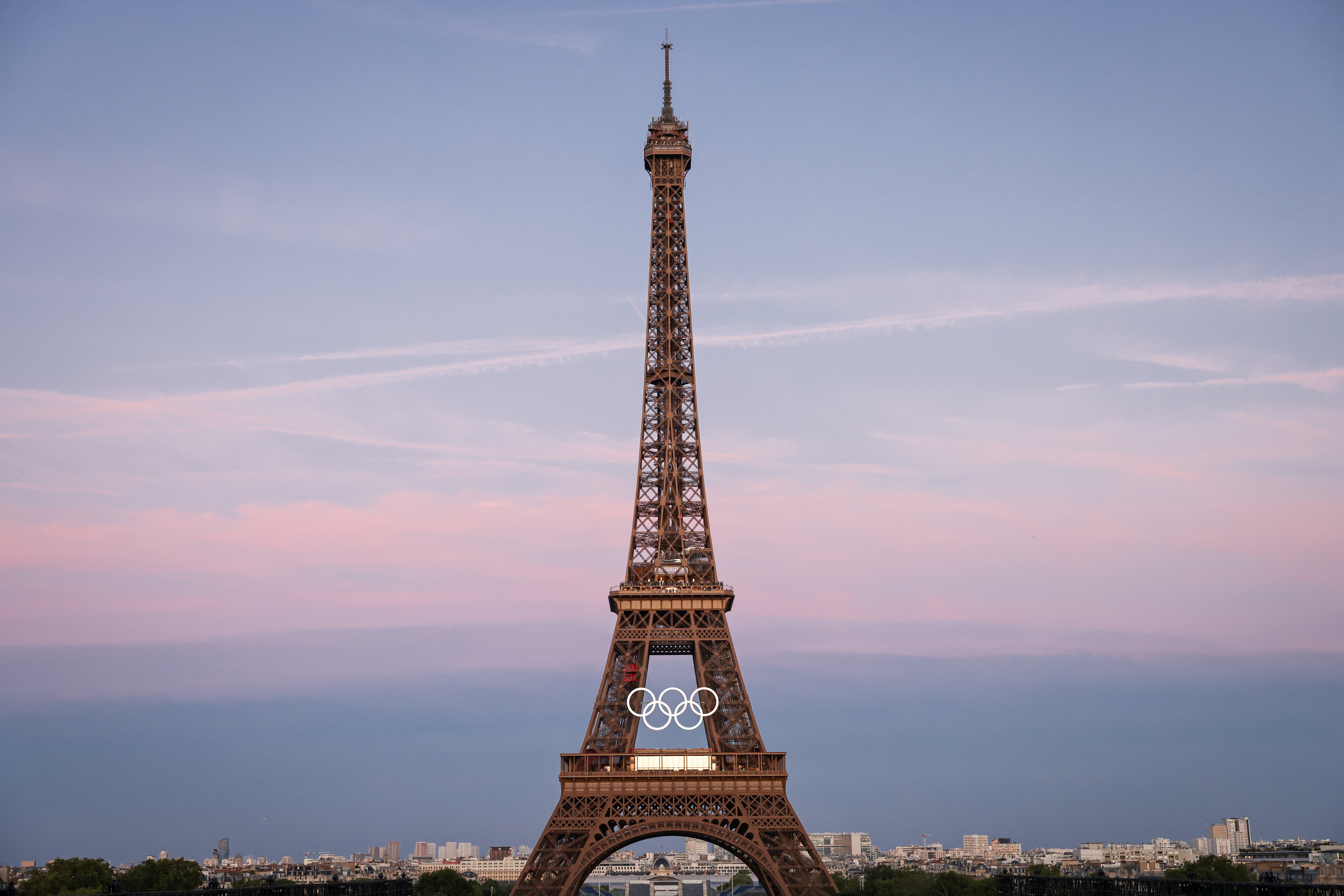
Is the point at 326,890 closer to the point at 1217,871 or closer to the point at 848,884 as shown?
the point at 1217,871

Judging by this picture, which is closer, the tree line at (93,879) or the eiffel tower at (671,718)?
the eiffel tower at (671,718)

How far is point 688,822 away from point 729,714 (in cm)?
721

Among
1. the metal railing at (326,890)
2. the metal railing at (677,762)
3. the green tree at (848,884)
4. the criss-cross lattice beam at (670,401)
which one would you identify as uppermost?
the criss-cross lattice beam at (670,401)

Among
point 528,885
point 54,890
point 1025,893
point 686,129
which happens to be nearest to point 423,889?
point 54,890

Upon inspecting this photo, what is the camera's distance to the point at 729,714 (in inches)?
3051

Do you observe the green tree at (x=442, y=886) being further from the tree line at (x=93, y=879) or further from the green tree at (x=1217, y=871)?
the green tree at (x=1217, y=871)

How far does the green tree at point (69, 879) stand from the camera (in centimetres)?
8862

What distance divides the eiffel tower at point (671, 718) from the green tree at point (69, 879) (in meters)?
37.3

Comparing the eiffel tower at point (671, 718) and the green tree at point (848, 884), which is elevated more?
the eiffel tower at point (671, 718)

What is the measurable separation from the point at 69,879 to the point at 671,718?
50.9 metres

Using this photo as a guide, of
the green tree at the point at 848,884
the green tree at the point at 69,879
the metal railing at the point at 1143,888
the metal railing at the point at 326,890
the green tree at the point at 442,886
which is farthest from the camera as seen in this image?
the green tree at the point at 848,884

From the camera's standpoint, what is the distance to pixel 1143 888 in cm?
8356

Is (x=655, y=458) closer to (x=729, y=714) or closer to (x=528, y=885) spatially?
(x=729, y=714)

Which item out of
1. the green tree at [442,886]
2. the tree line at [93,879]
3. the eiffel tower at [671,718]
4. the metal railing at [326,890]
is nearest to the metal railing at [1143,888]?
the eiffel tower at [671,718]
